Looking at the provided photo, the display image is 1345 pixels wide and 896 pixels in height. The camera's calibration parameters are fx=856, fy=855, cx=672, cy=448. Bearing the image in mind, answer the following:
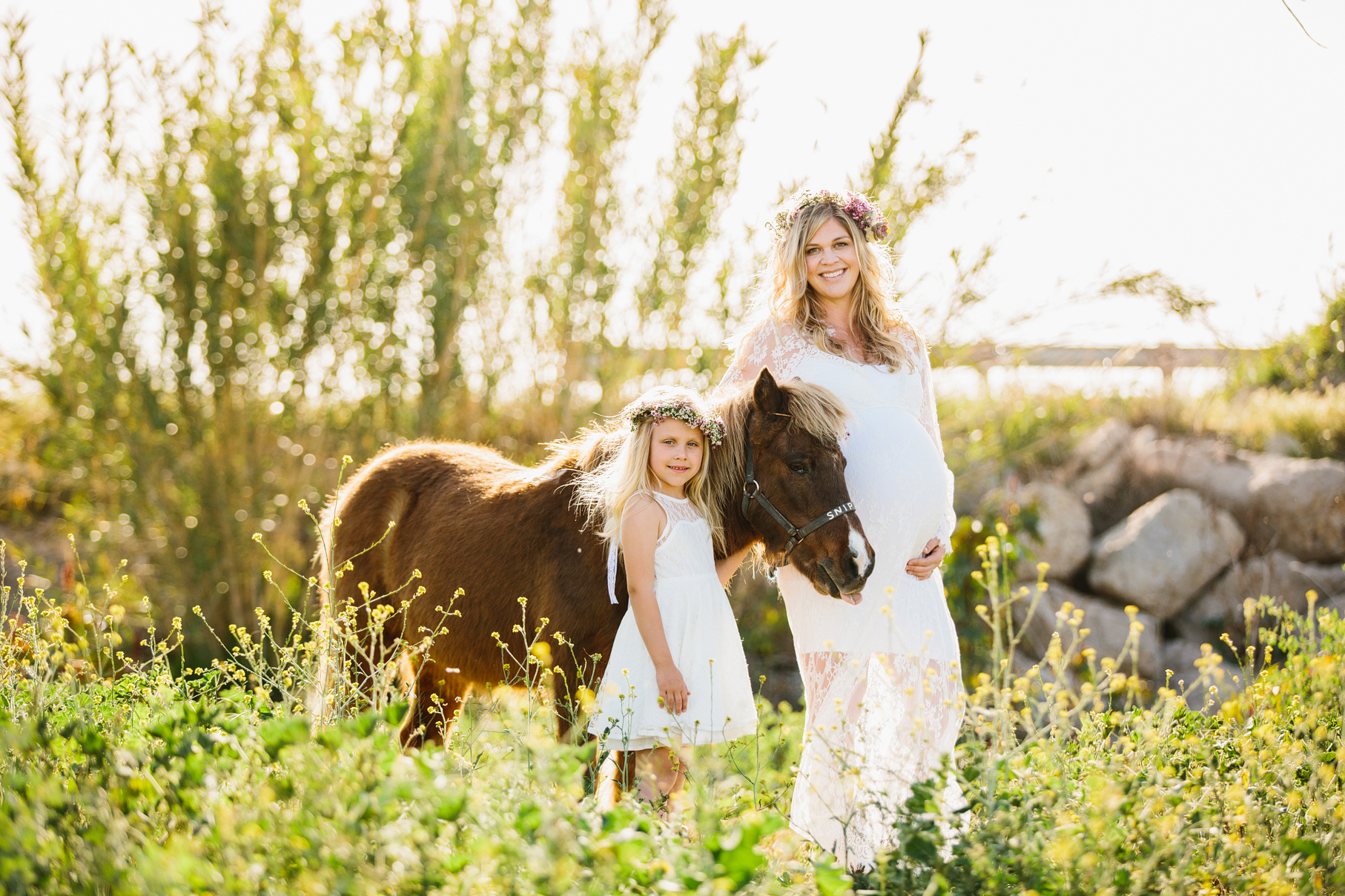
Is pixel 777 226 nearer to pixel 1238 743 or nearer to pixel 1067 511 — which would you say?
pixel 1238 743

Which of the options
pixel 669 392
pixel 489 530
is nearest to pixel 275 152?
pixel 489 530

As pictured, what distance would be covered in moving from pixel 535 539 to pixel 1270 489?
7110 millimetres

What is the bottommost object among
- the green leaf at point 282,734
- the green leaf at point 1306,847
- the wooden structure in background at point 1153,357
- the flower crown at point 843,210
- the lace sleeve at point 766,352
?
the green leaf at point 1306,847

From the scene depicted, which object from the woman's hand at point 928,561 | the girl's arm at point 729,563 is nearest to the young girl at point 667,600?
the girl's arm at point 729,563

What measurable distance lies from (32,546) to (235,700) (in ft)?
21.1

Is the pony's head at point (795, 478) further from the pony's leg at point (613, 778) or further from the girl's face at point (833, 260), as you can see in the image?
the pony's leg at point (613, 778)

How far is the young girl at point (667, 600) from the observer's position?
2.75m

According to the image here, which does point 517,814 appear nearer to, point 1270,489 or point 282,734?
point 282,734

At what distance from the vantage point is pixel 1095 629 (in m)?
6.99

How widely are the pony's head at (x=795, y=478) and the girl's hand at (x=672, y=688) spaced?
55 centimetres

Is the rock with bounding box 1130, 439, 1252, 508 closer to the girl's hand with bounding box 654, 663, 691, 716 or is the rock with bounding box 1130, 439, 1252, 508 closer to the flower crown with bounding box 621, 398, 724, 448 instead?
the flower crown with bounding box 621, 398, 724, 448

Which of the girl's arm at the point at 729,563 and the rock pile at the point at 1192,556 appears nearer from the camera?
the girl's arm at the point at 729,563

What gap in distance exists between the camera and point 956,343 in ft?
18.9

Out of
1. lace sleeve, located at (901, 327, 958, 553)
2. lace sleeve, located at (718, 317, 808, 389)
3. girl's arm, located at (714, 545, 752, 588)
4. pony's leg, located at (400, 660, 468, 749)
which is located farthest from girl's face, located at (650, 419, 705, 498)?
pony's leg, located at (400, 660, 468, 749)
